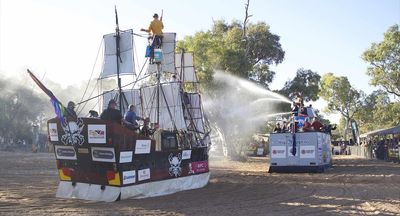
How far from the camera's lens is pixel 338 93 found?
69.6 meters

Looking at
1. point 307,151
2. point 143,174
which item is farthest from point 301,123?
point 143,174

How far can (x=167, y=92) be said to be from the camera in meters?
17.6

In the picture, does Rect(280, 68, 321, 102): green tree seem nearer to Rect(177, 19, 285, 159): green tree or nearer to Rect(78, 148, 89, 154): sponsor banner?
Rect(177, 19, 285, 159): green tree

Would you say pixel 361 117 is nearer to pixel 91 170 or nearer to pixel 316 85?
pixel 316 85

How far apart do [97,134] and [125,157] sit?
0.89 m

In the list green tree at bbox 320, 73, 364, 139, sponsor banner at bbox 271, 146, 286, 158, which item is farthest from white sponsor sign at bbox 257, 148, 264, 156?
sponsor banner at bbox 271, 146, 286, 158

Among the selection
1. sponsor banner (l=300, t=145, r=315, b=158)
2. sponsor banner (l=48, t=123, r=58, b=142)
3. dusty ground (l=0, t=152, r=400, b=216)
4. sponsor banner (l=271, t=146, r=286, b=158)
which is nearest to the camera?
dusty ground (l=0, t=152, r=400, b=216)

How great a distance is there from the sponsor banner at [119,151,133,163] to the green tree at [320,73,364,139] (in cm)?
6075

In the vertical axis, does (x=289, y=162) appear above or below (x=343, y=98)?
below

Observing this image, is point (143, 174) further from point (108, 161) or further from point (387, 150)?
point (387, 150)

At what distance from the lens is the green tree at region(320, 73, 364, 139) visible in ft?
228

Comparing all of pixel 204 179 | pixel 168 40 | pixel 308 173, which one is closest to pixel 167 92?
pixel 168 40

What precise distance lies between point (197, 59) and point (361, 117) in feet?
156

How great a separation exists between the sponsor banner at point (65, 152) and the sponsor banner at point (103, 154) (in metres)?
0.74
